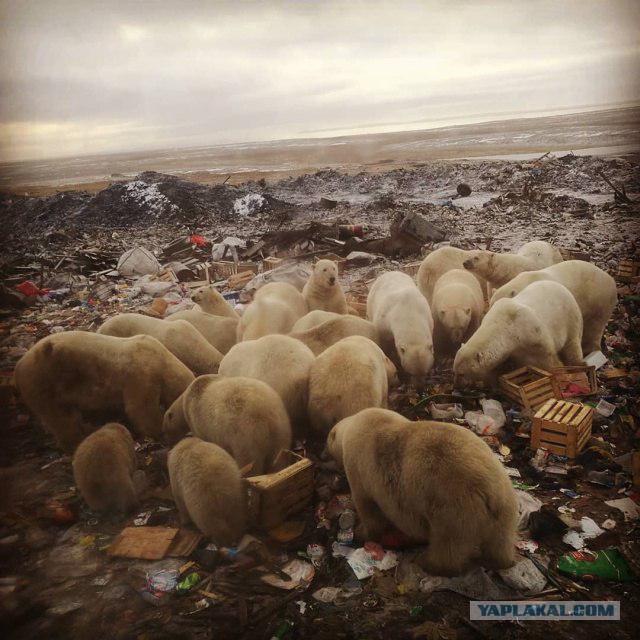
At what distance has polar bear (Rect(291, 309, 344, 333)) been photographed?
5.02 metres

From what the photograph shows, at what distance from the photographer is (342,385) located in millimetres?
3734

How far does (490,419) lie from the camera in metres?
4.00

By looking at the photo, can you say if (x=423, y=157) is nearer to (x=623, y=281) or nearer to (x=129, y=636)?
(x=623, y=281)

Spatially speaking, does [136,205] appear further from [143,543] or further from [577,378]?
[577,378]

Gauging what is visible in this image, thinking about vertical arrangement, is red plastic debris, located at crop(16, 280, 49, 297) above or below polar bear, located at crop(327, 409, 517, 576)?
above

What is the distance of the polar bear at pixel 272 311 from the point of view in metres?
4.77

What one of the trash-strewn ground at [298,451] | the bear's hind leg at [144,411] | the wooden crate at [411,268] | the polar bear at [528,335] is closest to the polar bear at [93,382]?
the bear's hind leg at [144,411]

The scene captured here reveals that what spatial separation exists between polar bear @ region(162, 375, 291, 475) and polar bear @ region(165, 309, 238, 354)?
1.33 meters

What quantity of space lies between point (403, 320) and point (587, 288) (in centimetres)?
228

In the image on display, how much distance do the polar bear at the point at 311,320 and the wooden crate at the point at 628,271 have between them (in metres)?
3.26

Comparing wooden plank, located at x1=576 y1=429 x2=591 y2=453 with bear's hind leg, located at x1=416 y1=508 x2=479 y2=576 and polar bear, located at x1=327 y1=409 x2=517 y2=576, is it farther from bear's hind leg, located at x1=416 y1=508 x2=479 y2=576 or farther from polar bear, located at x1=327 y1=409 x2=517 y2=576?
bear's hind leg, located at x1=416 y1=508 x2=479 y2=576

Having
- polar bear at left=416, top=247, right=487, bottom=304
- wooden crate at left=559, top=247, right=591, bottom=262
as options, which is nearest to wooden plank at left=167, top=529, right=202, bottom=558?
polar bear at left=416, top=247, right=487, bottom=304

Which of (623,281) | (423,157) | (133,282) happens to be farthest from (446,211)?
(133,282)

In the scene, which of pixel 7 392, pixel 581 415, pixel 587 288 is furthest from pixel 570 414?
pixel 7 392
